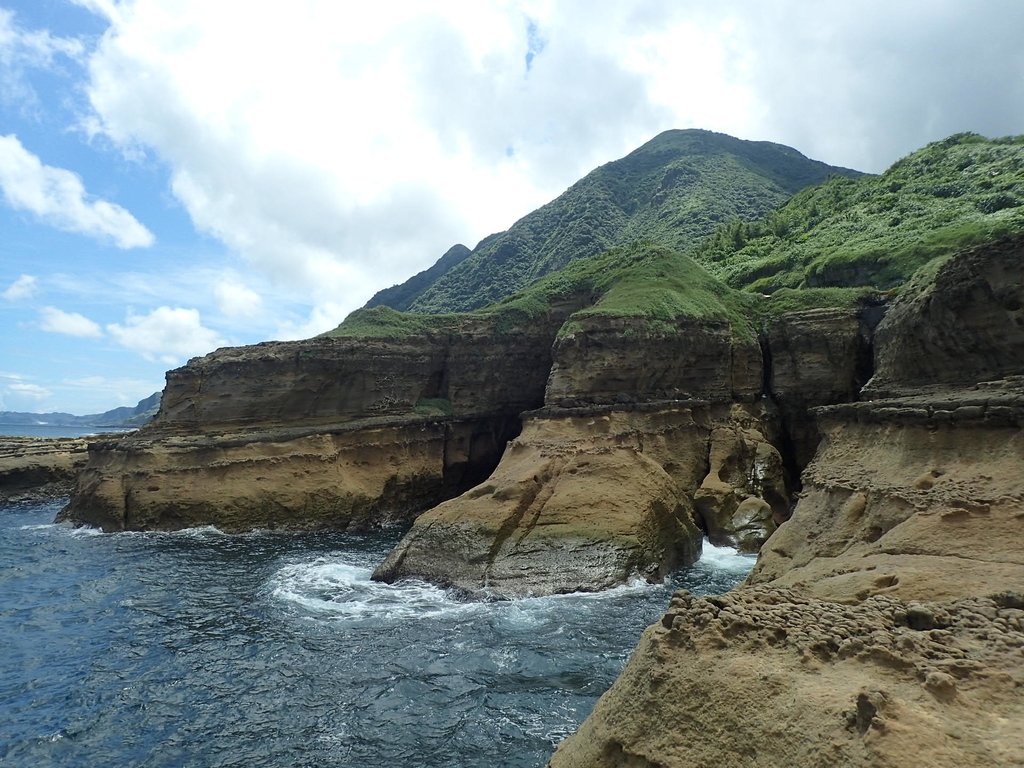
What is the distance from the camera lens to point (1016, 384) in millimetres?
14852

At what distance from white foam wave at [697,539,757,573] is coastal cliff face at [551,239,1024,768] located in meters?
9.47

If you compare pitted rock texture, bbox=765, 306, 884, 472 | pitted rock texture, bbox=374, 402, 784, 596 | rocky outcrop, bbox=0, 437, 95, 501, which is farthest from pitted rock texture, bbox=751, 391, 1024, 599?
rocky outcrop, bbox=0, 437, 95, 501

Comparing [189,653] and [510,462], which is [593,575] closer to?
[510,462]

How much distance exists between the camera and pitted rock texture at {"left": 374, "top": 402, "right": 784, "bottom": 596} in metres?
21.9

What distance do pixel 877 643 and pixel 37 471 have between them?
5713 cm

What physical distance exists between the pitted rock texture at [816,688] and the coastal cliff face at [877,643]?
18 mm

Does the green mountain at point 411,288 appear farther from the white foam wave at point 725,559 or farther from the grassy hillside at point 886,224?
the white foam wave at point 725,559

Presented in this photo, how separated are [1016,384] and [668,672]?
12.4 metres

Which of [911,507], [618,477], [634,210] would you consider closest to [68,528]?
[618,477]

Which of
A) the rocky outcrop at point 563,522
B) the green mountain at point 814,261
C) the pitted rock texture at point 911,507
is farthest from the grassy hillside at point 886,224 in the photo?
the pitted rock texture at point 911,507

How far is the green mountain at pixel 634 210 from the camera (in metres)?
95.2

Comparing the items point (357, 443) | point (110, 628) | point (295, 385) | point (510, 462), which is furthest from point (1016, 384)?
point (295, 385)

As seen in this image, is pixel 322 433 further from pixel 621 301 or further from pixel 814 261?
pixel 814 261

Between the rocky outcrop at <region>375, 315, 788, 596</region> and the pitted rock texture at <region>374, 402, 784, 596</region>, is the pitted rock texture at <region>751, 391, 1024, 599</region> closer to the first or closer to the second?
the pitted rock texture at <region>374, 402, 784, 596</region>
